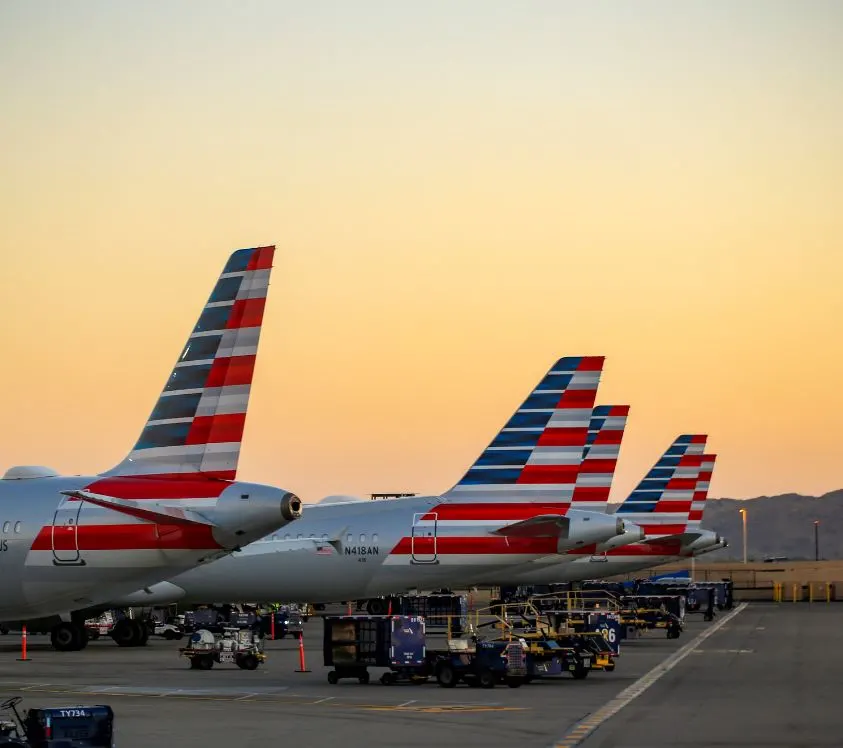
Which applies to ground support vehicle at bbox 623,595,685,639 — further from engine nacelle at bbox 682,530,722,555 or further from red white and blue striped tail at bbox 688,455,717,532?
red white and blue striped tail at bbox 688,455,717,532

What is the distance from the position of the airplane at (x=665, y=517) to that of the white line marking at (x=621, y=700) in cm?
2425

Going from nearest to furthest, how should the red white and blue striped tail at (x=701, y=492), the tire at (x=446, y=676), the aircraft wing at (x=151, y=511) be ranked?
the aircraft wing at (x=151, y=511) → the tire at (x=446, y=676) → the red white and blue striped tail at (x=701, y=492)

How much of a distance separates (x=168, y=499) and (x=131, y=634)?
28.1m

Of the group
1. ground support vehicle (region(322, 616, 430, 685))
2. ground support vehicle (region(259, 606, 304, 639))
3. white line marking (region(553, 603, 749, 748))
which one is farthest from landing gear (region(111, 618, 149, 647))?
white line marking (region(553, 603, 749, 748))

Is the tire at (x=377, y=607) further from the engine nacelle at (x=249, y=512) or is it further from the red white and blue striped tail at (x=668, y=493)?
the engine nacelle at (x=249, y=512)

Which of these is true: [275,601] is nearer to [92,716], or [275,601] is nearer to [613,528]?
[613,528]

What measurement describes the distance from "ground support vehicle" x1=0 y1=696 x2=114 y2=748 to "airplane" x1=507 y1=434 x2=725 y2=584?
205ft

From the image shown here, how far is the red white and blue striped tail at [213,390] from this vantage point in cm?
3669

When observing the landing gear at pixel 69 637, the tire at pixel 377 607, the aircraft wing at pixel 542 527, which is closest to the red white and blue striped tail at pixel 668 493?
the tire at pixel 377 607

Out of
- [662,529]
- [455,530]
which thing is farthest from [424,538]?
[662,529]

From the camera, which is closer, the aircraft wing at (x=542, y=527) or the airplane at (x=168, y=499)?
the airplane at (x=168, y=499)

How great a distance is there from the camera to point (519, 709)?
114 ft

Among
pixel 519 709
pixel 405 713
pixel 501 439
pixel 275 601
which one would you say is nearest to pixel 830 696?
pixel 519 709

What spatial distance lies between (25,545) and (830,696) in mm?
19566
